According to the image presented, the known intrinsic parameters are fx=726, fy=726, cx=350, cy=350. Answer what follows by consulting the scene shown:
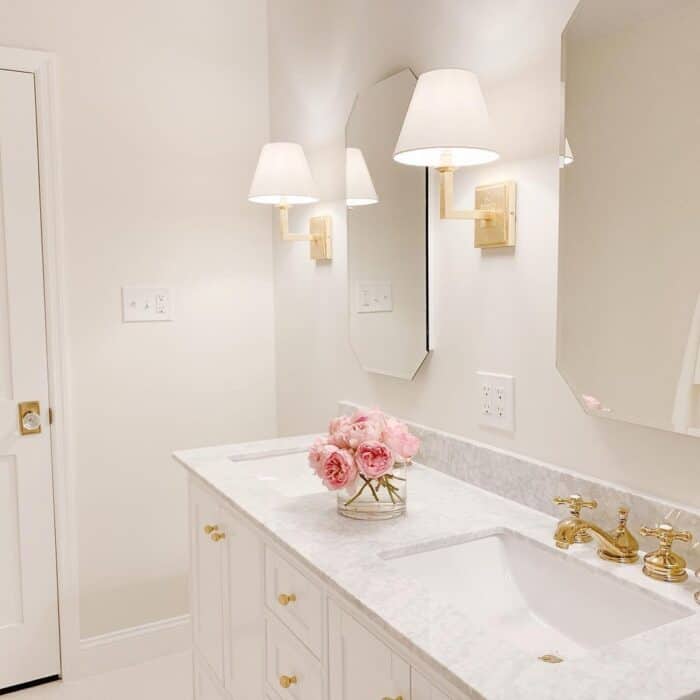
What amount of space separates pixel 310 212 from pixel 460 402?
3.15ft

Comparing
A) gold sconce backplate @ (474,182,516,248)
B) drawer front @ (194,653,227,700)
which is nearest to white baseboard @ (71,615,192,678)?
drawer front @ (194,653,227,700)

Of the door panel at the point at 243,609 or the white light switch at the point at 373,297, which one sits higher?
the white light switch at the point at 373,297

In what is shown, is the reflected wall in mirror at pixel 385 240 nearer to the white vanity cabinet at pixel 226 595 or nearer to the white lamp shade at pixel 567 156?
the white lamp shade at pixel 567 156

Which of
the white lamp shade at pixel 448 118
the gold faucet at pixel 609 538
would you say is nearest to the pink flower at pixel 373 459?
the gold faucet at pixel 609 538

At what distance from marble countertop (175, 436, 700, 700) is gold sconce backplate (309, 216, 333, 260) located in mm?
671

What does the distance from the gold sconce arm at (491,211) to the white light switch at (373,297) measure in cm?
45

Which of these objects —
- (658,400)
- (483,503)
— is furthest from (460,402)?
(658,400)

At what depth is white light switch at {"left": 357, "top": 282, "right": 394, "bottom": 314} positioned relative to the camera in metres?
2.04

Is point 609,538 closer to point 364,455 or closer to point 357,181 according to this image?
point 364,455

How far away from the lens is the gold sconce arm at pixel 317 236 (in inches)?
90.4

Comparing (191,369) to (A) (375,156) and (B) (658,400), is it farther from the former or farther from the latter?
(B) (658,400)

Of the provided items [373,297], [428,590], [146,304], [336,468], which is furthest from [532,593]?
[146,304]

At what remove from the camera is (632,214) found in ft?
4.24

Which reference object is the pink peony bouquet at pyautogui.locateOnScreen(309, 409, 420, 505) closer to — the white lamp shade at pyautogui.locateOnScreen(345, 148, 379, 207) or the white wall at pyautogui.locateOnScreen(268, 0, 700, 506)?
the white wall at pyautogui.locateOnScreen(268, 0, 700, 506)
